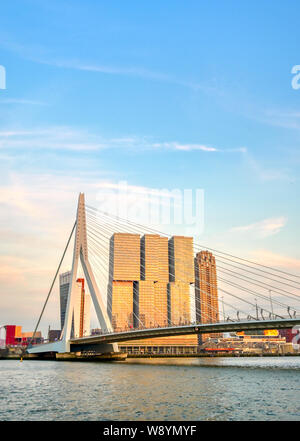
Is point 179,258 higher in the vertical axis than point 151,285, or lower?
higher

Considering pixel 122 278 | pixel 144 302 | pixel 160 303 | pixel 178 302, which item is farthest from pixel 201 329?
pixel 160 303

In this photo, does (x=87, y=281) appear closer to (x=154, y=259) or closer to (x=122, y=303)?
(x=122, y=303)

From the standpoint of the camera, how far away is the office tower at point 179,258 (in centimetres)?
18512

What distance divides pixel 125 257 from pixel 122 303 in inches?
901

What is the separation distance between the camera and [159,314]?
180250 millimetres

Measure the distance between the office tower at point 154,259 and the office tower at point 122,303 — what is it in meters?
11.5

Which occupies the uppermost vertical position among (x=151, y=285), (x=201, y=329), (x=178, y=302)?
(x=151, y=285)

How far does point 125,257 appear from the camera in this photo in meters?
184

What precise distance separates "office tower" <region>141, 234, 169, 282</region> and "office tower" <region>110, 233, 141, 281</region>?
4.04m

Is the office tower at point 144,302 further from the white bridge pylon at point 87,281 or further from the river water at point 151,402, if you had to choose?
the river water at point 151,402

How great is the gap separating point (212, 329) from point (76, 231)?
27.9 m

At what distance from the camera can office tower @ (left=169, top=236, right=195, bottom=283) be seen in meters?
185

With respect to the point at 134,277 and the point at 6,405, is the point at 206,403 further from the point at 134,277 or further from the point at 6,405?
the point at 134,277
